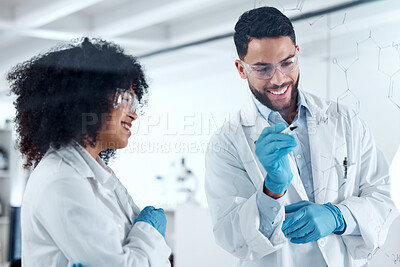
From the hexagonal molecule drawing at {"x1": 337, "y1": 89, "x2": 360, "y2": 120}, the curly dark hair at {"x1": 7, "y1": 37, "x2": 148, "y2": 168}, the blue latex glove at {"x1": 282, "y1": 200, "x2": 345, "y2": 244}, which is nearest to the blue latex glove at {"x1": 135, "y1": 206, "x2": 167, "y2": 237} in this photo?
the curly dark hair at {"x1": 7, "y1": 37, "x2": 148, "y2": 168}

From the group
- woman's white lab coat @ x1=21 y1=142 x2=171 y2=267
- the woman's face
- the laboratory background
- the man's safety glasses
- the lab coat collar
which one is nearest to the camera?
woman's white lab coat @ x1=21 y1=142 x2=171 y2=267

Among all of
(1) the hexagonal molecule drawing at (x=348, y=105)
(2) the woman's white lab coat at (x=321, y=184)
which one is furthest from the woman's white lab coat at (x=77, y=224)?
(1) the hexagonal molecule drawing at (x=348, y=105)

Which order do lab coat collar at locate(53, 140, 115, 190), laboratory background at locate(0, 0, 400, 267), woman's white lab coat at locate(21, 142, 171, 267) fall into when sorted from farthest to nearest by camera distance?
laboratory background at locate(0, 0, 400, 267) < lab coat collar at locate(53, 140, 115, 190) < woman's white lab coat at locate(21, 142, 171, 267)

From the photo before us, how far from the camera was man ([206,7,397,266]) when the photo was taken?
1.43m

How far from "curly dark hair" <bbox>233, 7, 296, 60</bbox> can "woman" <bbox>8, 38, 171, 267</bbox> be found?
1.02 ft

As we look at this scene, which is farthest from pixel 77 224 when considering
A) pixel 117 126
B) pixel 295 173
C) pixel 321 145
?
pixel 321 145

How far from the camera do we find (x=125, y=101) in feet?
4.54

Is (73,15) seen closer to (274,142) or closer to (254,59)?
(254,59)

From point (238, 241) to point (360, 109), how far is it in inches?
21.2

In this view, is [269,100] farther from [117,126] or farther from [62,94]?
[62,94]

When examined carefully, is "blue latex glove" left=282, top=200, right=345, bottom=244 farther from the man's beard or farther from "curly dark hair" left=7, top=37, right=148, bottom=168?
"curly dark hair" left=7, top=37, right=148, bottom=168

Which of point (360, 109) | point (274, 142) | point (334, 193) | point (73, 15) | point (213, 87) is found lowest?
point (334, 193)

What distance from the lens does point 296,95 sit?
4.99ft

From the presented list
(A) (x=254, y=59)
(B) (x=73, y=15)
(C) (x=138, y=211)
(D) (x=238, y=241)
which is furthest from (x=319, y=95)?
(B) (x=73, y=15)
